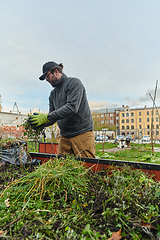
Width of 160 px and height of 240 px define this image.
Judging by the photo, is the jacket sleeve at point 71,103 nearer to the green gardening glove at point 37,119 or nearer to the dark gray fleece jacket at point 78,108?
the dark gray fleece jacket at point 78,108

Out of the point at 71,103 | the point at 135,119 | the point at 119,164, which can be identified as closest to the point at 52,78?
the point at 71,103

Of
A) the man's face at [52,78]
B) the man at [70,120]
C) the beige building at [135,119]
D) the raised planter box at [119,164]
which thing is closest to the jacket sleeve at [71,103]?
the man at [70,120]

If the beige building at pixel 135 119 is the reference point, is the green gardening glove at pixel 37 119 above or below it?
below

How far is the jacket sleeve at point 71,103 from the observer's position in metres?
2.00

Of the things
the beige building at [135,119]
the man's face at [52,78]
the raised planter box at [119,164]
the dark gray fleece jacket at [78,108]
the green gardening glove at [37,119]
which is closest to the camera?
the raised planter box at [119,164]

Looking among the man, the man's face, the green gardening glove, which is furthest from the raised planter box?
the man's face

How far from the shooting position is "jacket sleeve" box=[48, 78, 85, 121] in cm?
200

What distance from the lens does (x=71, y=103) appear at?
2025mm

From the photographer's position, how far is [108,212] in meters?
0.90

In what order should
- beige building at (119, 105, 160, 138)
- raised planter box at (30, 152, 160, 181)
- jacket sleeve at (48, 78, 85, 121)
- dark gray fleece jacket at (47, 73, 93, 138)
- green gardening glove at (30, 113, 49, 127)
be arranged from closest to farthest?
raised planter box at (30, 152, 160, 181) → jacket sleeve at (48, 78, 85, 121) → dark gray fleece jacket at (47, 73, 93, 138) → green gardening glove at (30, 113, 49, 127) → beige building at (119, 105, 160, 138)

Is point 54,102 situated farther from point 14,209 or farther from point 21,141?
point 14,209

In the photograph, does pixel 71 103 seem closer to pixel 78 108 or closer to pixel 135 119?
pixel 78 108

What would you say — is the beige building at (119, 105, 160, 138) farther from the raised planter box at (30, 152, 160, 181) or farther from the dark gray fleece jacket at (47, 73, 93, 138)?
the raised planter box at (30, 152, 160, 181)

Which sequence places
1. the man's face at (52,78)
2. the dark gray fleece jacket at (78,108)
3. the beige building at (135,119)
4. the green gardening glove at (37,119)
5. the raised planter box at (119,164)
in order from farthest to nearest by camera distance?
1. the beige building at (135,119)
2. the man's face at (52,78)
3. the green gardening glove at (37,119)
4. the dark gray fleece jacket at (78,108)
5. the raised planter box at (119,164)
